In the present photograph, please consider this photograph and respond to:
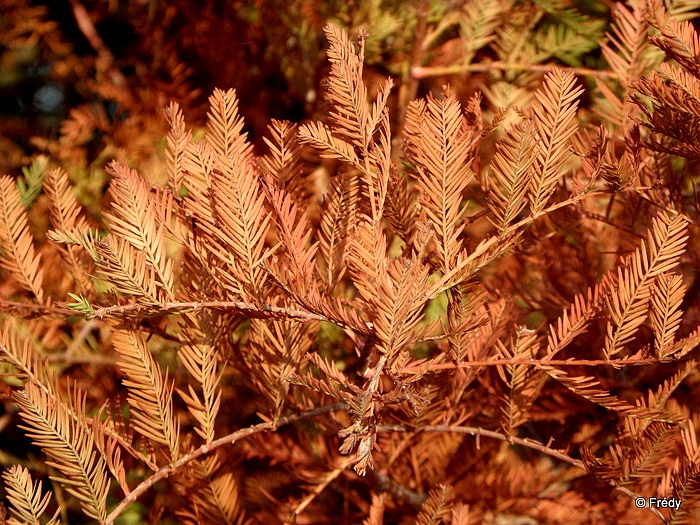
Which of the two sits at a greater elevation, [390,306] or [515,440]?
[390,306]

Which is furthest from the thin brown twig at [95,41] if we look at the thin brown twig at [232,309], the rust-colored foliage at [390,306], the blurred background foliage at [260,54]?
the thin brown twig at [232,309]

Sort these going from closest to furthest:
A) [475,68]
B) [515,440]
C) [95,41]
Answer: [515,440] → [475,68] → [95,41]

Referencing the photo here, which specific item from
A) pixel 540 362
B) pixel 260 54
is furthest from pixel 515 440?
pixel 260 54

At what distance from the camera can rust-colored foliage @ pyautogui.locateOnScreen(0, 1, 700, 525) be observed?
343 millimetres

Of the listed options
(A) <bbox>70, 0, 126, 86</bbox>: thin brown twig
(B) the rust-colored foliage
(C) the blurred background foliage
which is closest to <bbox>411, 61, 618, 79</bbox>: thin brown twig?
(C) the blurred background foliage

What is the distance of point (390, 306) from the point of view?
1.01ft

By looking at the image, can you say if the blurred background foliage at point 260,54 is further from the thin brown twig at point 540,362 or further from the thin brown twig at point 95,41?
the thin brown twig at point 540,362

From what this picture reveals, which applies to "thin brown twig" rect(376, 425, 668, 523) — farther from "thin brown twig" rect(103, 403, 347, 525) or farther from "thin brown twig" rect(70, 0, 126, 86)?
"thin brown twig" rect(70, 0, 126, 86)

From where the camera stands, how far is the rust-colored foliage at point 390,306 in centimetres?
34

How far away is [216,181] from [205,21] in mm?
466

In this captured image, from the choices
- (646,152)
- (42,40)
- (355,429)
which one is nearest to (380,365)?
(355,429)

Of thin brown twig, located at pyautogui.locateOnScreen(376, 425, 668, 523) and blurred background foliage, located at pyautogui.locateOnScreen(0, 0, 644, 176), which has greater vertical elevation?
blurred background foliage, located at pyautogui.locateOnScreen(0, 0, 644, 176)

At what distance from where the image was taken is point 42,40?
824mm

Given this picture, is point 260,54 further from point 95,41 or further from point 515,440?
point 515,440
